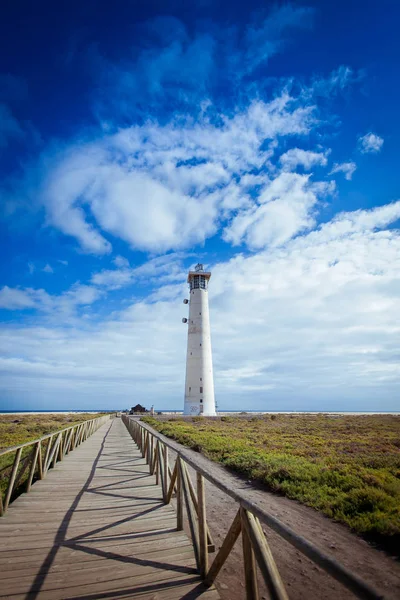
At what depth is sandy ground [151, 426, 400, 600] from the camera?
14.2ft

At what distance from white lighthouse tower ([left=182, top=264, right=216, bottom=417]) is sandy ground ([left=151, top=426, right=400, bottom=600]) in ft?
93.8

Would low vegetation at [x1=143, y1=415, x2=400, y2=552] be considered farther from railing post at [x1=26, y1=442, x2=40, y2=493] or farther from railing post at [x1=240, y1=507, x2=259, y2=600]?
railing post at [x1=26, y1=442, x2=40, y2=493]

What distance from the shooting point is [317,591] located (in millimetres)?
4383

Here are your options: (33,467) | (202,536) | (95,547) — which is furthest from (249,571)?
(33,467)

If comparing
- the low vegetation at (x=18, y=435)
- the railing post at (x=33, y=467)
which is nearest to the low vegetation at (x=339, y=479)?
the railing post at (x=33, y=467)

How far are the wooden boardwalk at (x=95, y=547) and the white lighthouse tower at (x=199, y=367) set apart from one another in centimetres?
2828

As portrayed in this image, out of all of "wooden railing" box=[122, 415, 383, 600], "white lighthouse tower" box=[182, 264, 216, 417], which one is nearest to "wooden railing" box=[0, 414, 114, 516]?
"wooden railing" box=[122, 415, 383, 600]

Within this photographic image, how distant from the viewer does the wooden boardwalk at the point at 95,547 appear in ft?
12.2

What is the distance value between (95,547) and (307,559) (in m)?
3.58

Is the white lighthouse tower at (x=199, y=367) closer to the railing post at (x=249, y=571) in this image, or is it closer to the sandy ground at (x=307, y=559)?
the sandy ground at (x=307, y=559)

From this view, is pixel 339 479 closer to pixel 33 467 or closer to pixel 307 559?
pixel 307 559

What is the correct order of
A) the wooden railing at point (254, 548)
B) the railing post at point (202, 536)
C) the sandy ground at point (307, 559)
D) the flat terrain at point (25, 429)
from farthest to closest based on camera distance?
the flat terrain at point (25, 429) < the sandy ground at point (307, 559) < the railing post at point (202, 536) < the wooden railing at point (254, 548)

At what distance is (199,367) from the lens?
36438mm

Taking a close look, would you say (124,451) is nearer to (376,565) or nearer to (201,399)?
(376,565)
